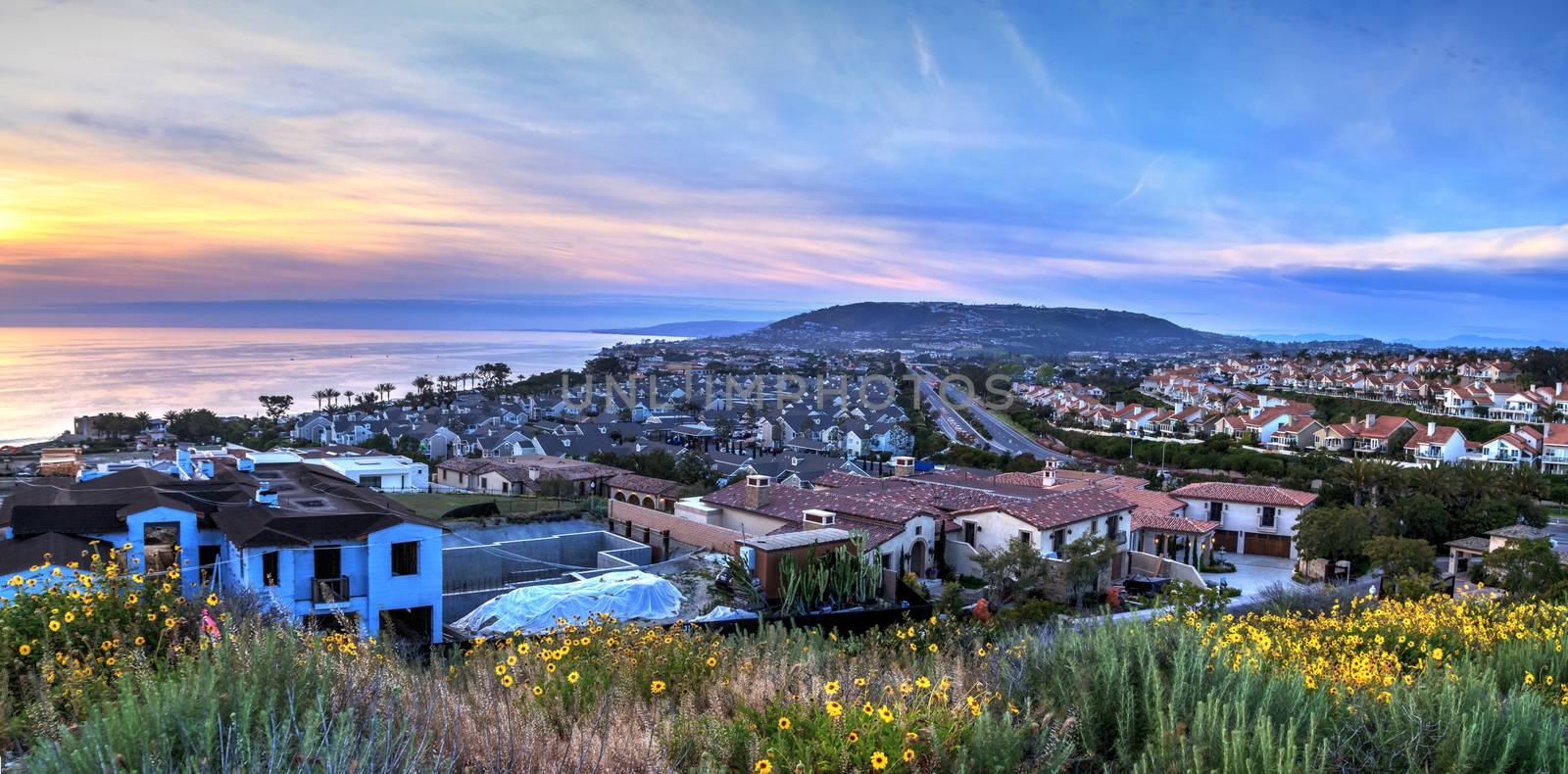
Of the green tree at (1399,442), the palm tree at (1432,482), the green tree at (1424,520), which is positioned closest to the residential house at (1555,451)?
the green tree at (1399,442)

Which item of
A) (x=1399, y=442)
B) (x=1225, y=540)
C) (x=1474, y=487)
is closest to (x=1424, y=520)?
(x=1474, y=487)

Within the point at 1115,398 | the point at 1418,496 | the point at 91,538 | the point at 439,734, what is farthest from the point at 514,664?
the point at 1115,398

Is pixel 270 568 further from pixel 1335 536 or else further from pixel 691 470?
pixel 1335 536

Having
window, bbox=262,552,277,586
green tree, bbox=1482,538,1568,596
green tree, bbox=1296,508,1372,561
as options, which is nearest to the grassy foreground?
window, bbox=262,552,277,586

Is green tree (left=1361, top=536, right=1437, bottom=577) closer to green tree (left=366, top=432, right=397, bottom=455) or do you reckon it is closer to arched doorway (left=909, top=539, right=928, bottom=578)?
arched doorway (left=909, top=539, right=928, bottom=578)

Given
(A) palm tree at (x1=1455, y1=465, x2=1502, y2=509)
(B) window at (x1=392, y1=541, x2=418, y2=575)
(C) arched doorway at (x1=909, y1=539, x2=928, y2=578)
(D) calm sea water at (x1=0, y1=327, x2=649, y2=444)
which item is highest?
(B) window at (x1=392, y1=541, x2=418, y2=575)

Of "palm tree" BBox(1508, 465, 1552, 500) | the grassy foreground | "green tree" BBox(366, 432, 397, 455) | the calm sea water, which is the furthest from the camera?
the calm sea water
